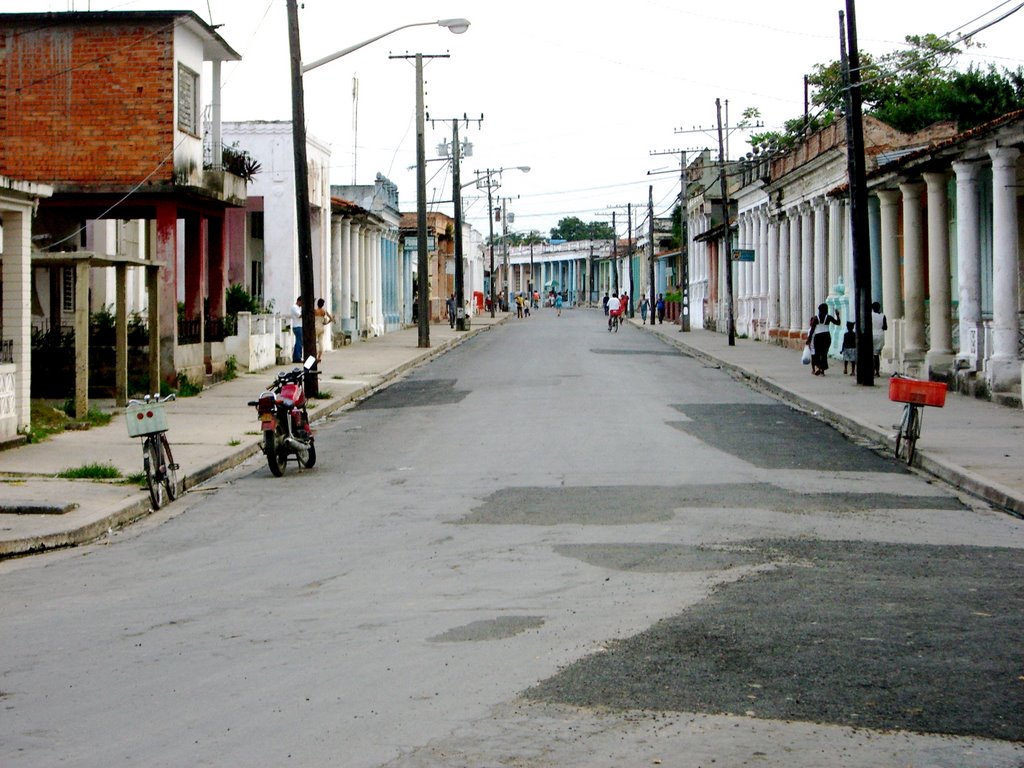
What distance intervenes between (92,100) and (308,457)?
39.2ft

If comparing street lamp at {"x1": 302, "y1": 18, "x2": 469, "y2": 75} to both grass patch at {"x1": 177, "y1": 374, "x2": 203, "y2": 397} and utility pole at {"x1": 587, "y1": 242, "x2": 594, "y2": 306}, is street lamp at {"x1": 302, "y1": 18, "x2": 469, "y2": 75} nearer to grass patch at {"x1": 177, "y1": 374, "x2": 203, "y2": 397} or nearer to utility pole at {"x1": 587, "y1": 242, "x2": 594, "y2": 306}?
grass patch at {"x1": 177, "y1": 374, "x2": 203, "y2": 397}

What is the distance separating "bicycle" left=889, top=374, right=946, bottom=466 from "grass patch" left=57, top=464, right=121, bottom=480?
848cm

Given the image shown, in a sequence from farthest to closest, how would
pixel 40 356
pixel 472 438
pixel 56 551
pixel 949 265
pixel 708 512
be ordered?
pixel 949 265, pixel 40 356, pixel 472 438, pixel 708 512, pixel 56 551

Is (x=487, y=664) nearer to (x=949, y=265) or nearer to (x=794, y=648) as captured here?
(x=794, y=648)

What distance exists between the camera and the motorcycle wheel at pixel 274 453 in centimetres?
1472

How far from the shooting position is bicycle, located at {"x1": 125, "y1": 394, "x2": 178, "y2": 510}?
12.9 m

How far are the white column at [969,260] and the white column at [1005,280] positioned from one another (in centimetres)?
120

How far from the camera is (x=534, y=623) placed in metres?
7.64

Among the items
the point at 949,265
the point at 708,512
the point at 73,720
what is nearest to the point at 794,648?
the point at 73,720

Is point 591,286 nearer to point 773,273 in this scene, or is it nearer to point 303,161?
point 773,273

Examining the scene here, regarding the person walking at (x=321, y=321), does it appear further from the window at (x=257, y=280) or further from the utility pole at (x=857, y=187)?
the utility pole at (x=857, y=187)

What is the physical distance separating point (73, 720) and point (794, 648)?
3532 mm

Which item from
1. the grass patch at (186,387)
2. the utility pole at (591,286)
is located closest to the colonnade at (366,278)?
the grass patch at (186,387)

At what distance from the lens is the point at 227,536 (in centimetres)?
1138
